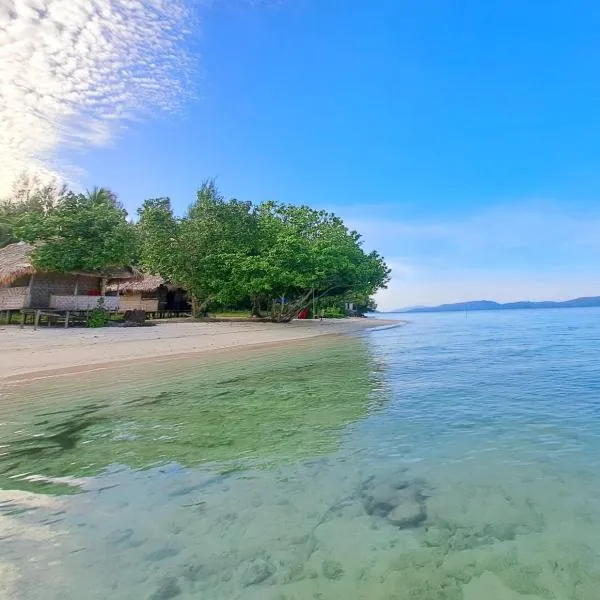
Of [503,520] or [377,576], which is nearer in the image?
[377,576]

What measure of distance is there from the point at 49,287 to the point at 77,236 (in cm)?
314

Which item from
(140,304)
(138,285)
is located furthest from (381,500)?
(138,285)

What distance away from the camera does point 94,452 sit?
15.3ft

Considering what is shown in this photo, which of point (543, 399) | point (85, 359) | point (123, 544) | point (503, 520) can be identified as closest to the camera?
point (123, 544)

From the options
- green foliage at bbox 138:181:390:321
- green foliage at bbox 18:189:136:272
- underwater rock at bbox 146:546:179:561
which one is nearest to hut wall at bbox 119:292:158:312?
green foliage at bbox 138:181:390:321

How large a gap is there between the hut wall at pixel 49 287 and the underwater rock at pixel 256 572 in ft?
63.4

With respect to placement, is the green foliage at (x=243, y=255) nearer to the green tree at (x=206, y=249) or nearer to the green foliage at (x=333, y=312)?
the green tree at (x=206, y=249)

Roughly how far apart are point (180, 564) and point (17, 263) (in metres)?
20.2

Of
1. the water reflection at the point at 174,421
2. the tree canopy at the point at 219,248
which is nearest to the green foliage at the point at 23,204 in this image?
the tree canopy at the point at 219,248

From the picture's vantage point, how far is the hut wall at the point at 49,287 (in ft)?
62.1

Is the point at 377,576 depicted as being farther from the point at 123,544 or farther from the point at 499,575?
the point at 123,544

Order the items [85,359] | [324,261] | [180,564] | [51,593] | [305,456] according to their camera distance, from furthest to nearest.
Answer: [324,261], [85,359], [305,456], [180,564], [51,593]

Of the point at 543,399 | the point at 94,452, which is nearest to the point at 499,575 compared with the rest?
the point at 94,452

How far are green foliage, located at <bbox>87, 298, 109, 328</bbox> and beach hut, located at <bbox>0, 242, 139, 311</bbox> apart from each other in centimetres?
20
